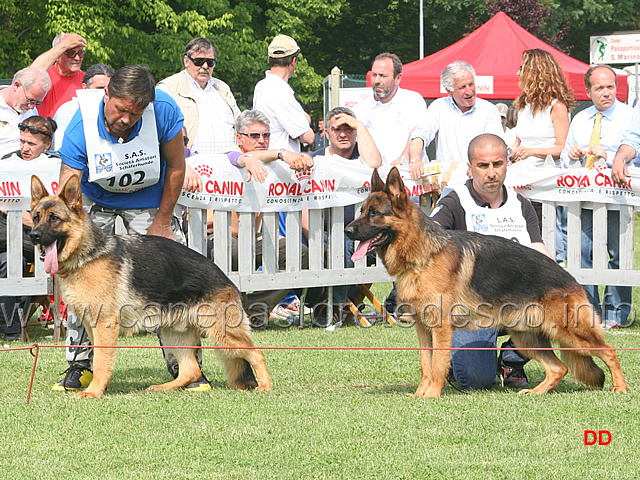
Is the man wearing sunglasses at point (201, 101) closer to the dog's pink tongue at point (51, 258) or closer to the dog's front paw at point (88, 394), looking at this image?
the dog's pink tongue at point (51, 258)

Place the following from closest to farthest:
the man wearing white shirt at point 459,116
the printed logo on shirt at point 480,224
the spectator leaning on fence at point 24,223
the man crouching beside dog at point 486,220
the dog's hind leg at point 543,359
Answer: the dog's hind leg at point 543,359, the man crouching beside dog at point 486,220, the printed logo on shirt at point 480,224, the spectator leaning on fence at point 24,223, the man wearing white shirt at point 459,116

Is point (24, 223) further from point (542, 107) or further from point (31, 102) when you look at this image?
point (542, 107)

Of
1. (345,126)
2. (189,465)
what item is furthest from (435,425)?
(345,126)

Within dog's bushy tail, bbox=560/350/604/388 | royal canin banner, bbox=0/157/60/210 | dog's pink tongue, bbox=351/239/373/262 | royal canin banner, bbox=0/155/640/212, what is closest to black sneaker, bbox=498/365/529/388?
dog's bushy tail, bbox=560/350/604/388

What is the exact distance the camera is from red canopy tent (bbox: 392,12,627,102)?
2027cm

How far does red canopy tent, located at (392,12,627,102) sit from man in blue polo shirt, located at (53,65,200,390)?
43.5 feet

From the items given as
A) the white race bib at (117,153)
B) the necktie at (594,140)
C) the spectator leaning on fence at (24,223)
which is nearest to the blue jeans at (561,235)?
the necktie at (594,140)

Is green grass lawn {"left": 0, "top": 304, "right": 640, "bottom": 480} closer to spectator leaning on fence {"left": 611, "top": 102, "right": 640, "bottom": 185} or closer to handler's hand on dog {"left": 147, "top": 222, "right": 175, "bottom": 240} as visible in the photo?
handler's hand on dog {"left": 147, "top": 222, "right": 175, "bottom": 240}

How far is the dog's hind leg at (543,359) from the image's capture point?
5930 mm

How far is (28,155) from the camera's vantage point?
8492mm

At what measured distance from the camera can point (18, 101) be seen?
9.30 m

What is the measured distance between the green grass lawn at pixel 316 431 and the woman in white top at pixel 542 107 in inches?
127

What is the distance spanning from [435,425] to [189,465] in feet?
4.55

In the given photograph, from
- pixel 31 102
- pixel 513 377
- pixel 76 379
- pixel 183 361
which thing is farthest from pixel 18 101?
pixel 513 377
